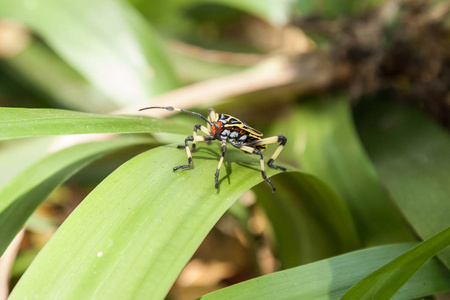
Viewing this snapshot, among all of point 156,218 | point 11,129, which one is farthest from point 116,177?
point 11,129

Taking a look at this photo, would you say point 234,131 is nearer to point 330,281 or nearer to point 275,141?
point 275,141

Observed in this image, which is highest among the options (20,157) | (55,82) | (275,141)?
(55,82)

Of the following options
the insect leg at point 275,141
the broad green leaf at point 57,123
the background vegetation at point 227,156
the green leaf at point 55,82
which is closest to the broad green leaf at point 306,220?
the background vegetation at point 227,156

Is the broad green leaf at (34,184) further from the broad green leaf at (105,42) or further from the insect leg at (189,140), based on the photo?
the broad green leaf at (105,42)

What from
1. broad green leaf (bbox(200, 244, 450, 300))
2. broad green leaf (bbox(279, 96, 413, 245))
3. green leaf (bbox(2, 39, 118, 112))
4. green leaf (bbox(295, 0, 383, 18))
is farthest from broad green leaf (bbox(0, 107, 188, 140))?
green leaf (bbox(2, 39, 118, 112))

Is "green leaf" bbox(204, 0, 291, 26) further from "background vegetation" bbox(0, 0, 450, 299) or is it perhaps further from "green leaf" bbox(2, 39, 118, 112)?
"green leaf" bbox(2, 39, 118, 112)

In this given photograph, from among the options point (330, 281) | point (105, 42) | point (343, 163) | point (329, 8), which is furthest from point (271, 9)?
point (330, 281)

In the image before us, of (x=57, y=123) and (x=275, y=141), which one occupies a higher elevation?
(x=275, y=141)
